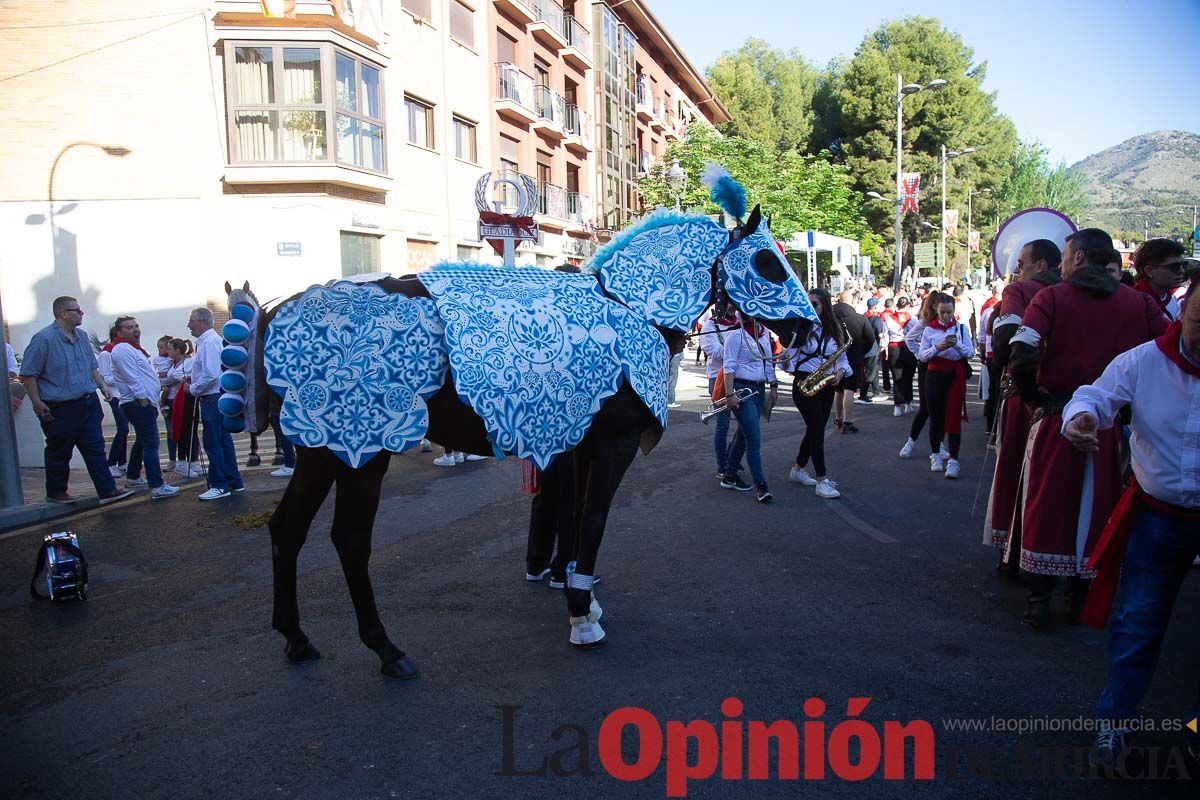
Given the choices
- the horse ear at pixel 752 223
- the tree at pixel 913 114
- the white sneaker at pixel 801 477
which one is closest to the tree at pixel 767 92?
the tree at pixel 913 114

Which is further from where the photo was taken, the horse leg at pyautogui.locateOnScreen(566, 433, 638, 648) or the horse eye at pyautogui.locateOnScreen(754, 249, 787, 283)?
the horse eye at pyautogui.locateOnScreen(754, 249, 787, 283)

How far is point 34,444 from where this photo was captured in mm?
11141

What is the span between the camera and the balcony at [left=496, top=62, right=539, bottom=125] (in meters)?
25.2

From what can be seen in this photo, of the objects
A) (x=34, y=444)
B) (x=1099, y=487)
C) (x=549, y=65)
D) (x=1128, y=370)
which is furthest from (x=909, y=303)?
(x=549, y=65)

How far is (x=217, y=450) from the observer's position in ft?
26.2

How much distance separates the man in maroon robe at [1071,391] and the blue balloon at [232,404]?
3.81m

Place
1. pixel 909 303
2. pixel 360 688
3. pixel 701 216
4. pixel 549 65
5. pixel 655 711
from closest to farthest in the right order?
pixel 655 711 → pixel 360 688 → pixel 701 216 → pixel 909 303 → pixel 549 65

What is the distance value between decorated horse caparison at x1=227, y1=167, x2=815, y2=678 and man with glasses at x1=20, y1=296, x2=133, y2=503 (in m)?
5.10

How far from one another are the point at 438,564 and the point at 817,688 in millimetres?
2880

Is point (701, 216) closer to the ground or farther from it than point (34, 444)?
farther from it

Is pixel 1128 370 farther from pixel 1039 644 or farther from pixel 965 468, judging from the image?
pixel 965 468

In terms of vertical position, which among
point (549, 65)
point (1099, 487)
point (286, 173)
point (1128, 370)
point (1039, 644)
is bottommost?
point (1039, 644)

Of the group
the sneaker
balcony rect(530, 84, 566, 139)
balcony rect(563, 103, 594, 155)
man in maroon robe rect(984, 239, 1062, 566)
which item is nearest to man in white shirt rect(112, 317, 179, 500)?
the sneaker

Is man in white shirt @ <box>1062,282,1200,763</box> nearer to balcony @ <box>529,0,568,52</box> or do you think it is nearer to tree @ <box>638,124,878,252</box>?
tree @ <box>638,124,878,252</box>
